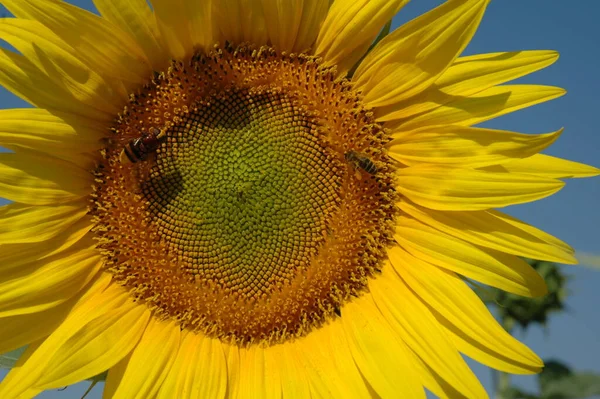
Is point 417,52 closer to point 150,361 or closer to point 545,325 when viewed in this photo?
point 150,361

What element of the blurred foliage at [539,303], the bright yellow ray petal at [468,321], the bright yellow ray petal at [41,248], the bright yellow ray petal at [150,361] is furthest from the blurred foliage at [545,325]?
the bright yellow ray petal at [41,248]

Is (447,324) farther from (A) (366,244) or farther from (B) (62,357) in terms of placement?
(B) (62,357)

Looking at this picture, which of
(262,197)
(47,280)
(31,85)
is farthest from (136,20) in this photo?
(47,280)

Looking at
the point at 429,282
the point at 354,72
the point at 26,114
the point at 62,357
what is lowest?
the point at 429,282

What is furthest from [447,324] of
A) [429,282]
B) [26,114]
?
[26,114]

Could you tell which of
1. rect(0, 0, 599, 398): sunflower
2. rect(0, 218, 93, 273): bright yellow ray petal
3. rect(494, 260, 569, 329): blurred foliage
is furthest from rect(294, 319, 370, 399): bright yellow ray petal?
rect(494, 260, 569, 329): blurred foliage

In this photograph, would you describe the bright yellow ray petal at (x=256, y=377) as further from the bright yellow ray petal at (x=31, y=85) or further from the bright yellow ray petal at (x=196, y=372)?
the bright yellow ray petal at (x=31, y=85)
